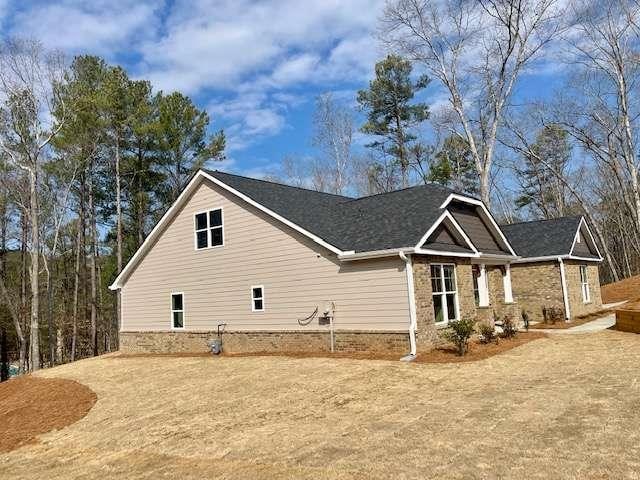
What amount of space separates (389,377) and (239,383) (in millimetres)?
3412

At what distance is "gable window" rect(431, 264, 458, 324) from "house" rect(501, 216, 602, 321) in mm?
6609

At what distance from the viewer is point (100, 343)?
126 feet

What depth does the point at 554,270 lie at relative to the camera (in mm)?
21094

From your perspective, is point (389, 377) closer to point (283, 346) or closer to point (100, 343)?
point (283, 346)

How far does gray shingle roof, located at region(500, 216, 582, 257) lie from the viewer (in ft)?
69.9

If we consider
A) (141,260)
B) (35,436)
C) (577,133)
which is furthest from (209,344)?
(577,133)

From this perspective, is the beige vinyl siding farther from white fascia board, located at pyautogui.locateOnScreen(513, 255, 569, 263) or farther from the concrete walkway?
white fascia board, located at pyautogui.locateOnScreen(513, 255, 569, 263)

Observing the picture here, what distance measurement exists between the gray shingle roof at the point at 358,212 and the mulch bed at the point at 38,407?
24.8ft

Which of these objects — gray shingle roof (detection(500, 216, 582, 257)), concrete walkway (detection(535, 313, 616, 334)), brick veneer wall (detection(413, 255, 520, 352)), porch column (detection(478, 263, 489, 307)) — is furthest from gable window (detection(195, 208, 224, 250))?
gray shingle roof (detection(500, 216, 582, 257))

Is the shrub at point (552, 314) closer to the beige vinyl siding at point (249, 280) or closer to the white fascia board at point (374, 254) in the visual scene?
the beige vinyl siding at point (249, 280)

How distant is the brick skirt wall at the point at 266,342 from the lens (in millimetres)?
13453

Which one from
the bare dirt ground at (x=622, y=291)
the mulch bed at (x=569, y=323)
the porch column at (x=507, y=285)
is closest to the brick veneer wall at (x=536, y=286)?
the mulch bed at (x=569, y=323)

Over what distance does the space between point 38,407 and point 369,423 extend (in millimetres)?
8758

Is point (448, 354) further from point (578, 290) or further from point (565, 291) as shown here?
point (578, 290)
